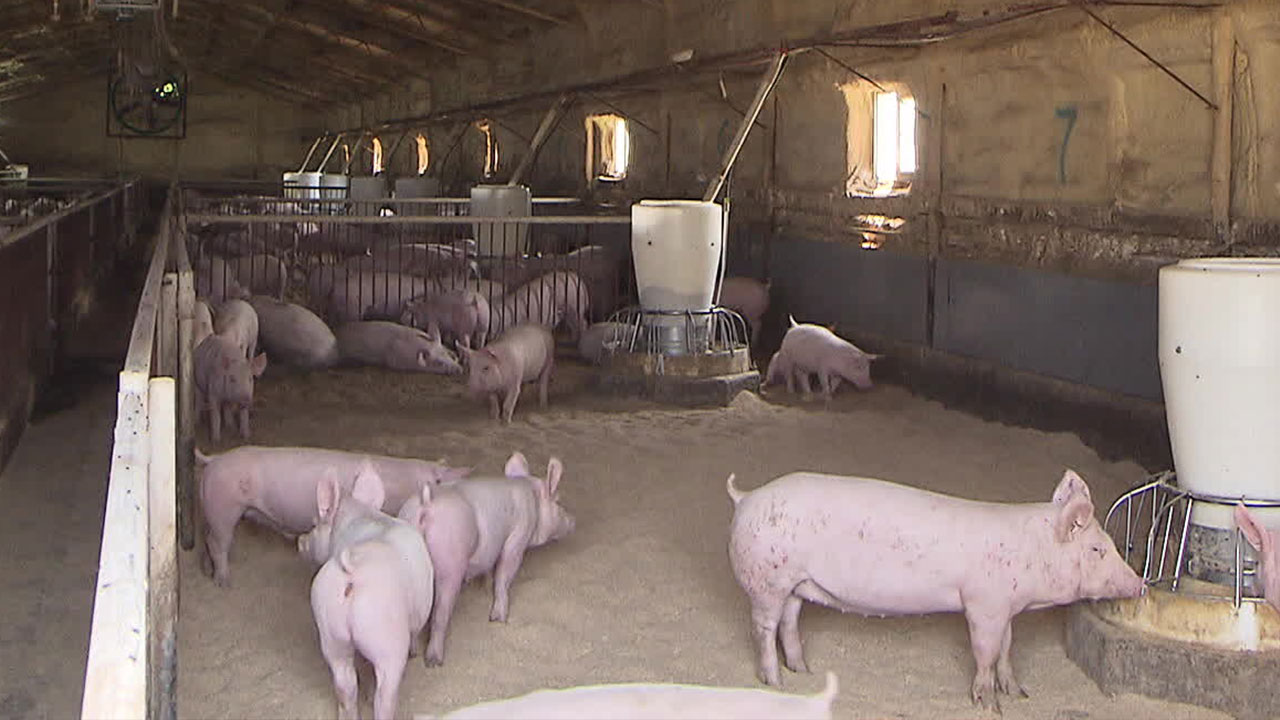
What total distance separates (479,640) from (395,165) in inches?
935

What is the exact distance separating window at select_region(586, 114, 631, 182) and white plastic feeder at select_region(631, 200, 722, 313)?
5939mm

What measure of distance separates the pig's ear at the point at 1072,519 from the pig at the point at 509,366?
14.2 feet

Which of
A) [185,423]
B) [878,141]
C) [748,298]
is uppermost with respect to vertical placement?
[878,141]

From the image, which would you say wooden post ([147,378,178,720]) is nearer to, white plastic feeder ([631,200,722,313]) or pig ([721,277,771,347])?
white plastic feeder ([631,200,722,313])

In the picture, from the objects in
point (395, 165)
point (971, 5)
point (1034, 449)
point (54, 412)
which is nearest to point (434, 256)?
point (54, 412)

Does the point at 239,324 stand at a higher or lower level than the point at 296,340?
higher

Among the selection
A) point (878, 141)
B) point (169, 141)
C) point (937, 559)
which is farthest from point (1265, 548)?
point (169, 141)

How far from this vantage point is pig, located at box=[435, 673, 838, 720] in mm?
2295

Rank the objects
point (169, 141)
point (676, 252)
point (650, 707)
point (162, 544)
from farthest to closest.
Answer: point (169, 141) → point (676, 252) → point (162, 544) → point (650, 707)

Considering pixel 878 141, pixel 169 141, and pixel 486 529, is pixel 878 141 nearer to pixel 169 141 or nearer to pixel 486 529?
pixel 486 529

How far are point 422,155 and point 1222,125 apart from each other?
65.8ft

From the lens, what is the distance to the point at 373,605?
3.77 meters

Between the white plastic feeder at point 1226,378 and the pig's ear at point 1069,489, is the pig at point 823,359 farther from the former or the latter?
the pig's ear at point 1069,489

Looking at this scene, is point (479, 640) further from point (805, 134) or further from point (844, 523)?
point (805, 134)
